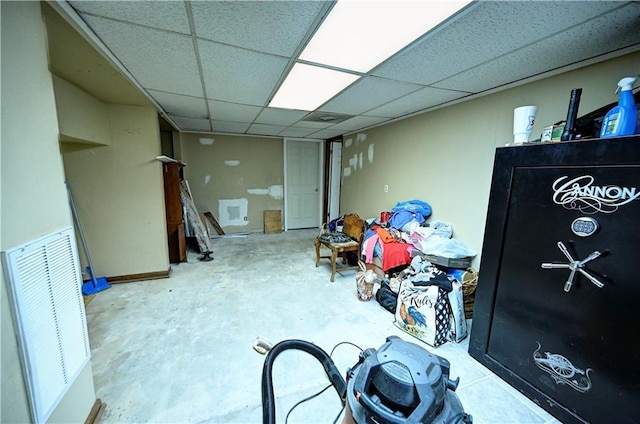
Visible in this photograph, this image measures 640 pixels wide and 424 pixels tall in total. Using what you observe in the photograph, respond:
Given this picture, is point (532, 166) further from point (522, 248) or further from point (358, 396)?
point (358, 396)

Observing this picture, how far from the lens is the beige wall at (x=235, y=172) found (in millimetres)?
4984

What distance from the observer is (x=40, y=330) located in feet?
3.15

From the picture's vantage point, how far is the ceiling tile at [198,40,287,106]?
1.61m

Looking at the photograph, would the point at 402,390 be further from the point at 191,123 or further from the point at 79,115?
the point at 191,123

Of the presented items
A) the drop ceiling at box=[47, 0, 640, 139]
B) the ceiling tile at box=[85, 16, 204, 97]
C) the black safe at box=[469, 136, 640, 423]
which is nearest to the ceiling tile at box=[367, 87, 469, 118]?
the drop ceiling at box=[47, 0, 640, 139]

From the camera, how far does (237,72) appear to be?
1.90 meters

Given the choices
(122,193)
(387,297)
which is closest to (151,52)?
(122,193)

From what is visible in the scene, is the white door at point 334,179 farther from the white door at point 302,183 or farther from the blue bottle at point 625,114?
the blue bottle at point 625,114

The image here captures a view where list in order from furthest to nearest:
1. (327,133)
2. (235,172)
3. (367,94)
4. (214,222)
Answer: (235,172) < (214,222) < (327,133) < (367,94)

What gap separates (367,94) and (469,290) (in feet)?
7.01

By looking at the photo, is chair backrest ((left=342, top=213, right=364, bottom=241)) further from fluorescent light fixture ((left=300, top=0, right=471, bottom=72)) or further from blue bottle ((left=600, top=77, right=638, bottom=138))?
blue bottle ((left=600, top=77, right=638, bottom=138))

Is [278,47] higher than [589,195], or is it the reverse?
[278,47]

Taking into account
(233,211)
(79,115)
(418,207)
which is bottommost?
(233,211)

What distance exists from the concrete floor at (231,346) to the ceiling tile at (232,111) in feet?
7.15
